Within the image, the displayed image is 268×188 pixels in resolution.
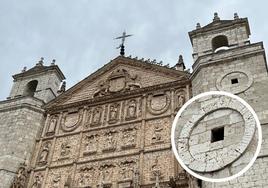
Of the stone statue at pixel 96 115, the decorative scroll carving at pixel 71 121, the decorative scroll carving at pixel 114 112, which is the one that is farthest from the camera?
the decorative scroll carving at pixel 71 121

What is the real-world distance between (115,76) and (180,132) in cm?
390

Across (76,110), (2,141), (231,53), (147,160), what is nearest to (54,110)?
(76,110)

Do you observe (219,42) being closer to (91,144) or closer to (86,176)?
(91,144)

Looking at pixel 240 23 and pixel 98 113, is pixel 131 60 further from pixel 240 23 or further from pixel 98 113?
pixel 240 23

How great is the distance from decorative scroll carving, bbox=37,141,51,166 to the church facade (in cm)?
3

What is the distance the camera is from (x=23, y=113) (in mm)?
13898

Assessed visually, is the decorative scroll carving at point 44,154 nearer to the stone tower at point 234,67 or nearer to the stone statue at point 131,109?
the stone statue at point 131,109

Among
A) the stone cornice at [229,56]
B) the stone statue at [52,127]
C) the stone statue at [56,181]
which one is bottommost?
the stone statue at [56,181]

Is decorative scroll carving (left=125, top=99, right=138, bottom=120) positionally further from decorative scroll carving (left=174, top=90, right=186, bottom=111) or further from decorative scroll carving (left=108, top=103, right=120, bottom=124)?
decorative scroll carving (left=174, top=90, right=186, bottom=111)

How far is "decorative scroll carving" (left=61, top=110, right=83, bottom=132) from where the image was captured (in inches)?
525

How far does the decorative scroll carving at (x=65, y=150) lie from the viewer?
12.6 m

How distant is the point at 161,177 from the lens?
35.8ft

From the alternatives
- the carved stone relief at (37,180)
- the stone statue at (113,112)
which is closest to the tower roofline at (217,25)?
the stone statue at (113,112)

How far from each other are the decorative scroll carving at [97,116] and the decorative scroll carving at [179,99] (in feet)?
7.54
